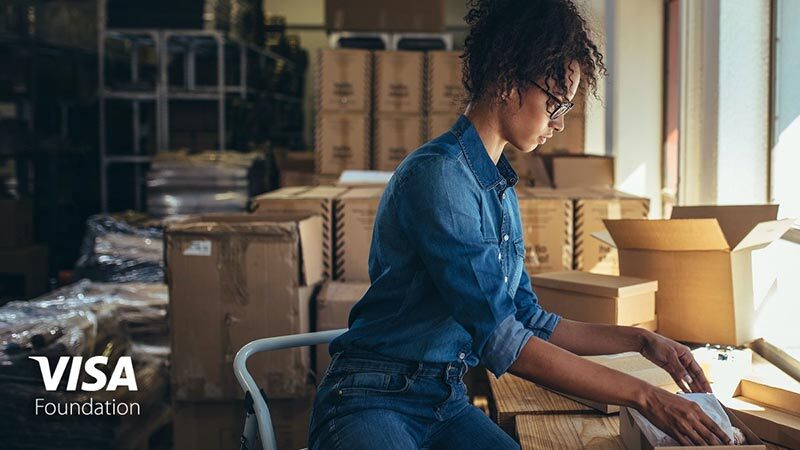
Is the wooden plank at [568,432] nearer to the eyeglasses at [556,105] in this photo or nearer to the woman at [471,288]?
the woman at [471,288]

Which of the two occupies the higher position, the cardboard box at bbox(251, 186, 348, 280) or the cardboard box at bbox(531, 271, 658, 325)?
the cardboard box at bbox(251, 186, 348, 280)

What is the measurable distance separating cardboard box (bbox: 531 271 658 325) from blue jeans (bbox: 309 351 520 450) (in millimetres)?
916

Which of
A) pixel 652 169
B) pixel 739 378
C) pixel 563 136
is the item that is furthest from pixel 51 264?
pixel 739 378

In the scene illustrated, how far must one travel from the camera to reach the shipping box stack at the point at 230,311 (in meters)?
3.82

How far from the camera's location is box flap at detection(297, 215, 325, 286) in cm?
385

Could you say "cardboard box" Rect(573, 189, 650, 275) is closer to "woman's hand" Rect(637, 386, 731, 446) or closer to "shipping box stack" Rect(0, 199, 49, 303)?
"woman's hand" Rect(637, 386, 731, 446)

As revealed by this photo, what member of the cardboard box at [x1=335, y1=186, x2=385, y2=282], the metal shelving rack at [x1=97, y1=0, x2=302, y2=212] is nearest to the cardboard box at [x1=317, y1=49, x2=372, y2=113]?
the metal shelving rack at [x1=97, y1=0, x2=302, y2=212]

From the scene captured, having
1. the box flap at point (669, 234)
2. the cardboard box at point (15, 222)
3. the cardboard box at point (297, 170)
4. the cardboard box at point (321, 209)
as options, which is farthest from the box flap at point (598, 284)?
the cardboard box at point (15, 222)

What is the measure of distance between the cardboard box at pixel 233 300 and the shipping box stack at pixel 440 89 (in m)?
2.79

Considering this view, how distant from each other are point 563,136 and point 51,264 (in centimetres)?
461

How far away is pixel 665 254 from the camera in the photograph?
2869 mm

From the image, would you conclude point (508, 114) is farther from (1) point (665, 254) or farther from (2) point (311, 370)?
(2) point (311, 370)

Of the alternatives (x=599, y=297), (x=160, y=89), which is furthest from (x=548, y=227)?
(x=160, y=89)

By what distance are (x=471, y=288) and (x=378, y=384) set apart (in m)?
0.28
